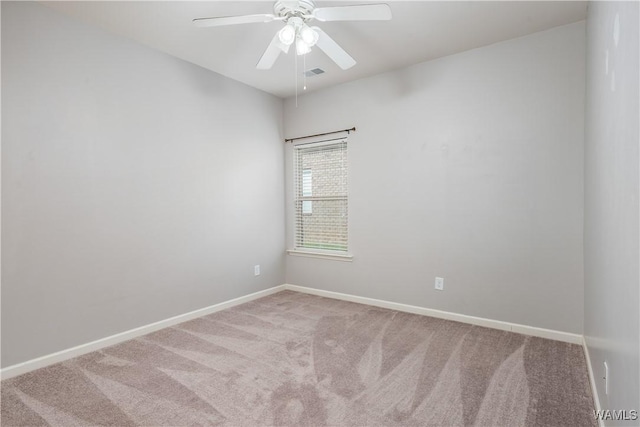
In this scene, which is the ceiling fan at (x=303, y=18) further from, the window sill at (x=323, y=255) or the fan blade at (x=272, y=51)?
the window sill at (x=323, y=255)

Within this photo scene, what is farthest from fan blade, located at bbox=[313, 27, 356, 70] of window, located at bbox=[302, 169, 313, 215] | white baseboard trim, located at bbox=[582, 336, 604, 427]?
white baseboard trim, located at bbox=[582, 336, 604, 427]

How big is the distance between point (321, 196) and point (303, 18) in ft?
7.54

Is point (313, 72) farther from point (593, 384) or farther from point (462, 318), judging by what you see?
point (593, 384)

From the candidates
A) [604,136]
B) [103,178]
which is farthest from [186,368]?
[604,136]

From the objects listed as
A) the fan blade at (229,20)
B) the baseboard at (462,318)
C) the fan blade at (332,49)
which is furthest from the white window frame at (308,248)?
the fan blade at (229,20)

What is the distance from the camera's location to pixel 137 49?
2955mm

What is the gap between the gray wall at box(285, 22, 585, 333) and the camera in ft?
9.05

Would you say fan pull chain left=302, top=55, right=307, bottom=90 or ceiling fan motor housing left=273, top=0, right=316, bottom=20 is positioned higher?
fan pull chain left=302, top=55, right=307, bottom=90

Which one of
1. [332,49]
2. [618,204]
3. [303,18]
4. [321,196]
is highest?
[303,18]

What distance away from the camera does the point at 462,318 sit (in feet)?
10.7

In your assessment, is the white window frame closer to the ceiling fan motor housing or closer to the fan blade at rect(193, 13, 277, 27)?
the ceiling fan motor housing

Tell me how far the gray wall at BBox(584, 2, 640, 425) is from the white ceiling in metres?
0.88

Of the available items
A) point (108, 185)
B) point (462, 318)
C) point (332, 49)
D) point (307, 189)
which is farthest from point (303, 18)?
point (462, 318)

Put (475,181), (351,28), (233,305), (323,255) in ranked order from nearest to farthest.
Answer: (351,28), (475,181), (233,305), (323,255)
